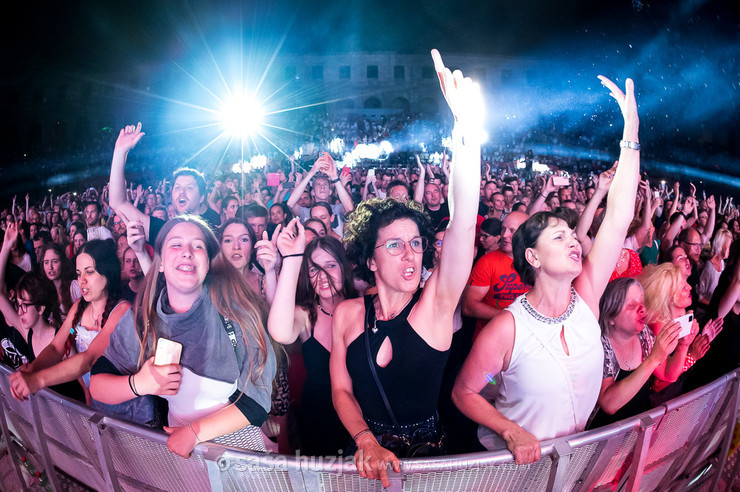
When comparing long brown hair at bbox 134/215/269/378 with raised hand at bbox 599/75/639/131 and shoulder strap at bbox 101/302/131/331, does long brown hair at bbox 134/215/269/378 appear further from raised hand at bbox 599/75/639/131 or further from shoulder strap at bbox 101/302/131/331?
raised hand at bbox 599/75/639/131

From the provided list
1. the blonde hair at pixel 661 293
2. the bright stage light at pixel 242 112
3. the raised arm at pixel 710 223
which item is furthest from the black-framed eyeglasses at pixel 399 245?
the raised arm at pixel 710 223

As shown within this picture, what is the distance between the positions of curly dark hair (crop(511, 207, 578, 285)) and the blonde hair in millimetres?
931

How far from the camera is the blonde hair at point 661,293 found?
261cm

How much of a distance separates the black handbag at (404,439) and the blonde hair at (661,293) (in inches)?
61.6

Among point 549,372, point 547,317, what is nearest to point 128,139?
point 547,317

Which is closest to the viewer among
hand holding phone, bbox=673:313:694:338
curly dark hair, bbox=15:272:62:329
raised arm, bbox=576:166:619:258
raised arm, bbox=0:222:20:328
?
hand holding phone, bbox=673:313:694:338

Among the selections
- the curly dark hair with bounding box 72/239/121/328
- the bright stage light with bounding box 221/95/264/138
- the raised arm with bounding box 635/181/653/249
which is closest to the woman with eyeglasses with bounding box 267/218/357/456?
the curly dark hair with bounding box 72/239/121/328

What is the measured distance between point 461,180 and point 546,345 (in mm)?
818

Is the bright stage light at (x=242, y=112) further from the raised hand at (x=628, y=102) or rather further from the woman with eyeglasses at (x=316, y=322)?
the raised hand at (x=628, y=102)

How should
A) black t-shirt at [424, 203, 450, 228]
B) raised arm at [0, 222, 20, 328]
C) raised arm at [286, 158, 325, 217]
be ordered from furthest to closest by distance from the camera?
black t-shirt at [424, 203, 450, 228], raised arm at [286, 158, 325, 217], raised arm at [0, 222, 20, 328]

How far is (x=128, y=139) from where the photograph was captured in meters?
2.65

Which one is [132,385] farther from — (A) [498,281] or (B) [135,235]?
(A) [498,281]

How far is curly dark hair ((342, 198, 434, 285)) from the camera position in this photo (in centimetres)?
208

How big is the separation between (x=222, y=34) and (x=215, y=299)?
4276 mm
